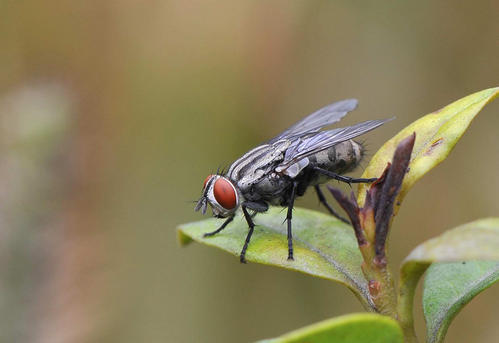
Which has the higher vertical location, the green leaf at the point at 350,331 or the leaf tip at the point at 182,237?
the green leaf at the point at 350,331

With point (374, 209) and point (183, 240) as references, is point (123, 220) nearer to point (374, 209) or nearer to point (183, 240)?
point (183, 240)

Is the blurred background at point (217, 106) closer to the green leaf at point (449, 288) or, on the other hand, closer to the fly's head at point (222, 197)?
the fly's head at point (222, 197)

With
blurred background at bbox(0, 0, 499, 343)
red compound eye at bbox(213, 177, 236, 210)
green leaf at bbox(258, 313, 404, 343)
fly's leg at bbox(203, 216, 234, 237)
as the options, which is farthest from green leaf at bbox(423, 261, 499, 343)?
blurred background at bbox(0, 0, 499, 343)

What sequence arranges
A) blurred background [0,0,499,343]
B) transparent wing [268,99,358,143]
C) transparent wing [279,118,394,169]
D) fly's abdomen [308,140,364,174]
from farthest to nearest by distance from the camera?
blurred background [0,0,499,343] < transparent wing [268,99,358,143] < fly's abdomen [308,140,364,174] < transparent wing [279,118,394,169]

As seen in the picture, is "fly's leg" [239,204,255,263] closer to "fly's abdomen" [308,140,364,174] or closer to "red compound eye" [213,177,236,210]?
"red compound eye" [213,177,236,210]

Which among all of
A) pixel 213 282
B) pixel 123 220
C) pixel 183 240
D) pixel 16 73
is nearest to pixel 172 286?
pixel 213 282

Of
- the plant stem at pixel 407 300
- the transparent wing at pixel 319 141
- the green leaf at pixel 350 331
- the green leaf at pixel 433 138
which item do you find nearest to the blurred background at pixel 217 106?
the transparent wing at pixel 319 141

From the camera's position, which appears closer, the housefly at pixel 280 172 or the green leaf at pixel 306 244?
the green leaf at pixel 306 244
